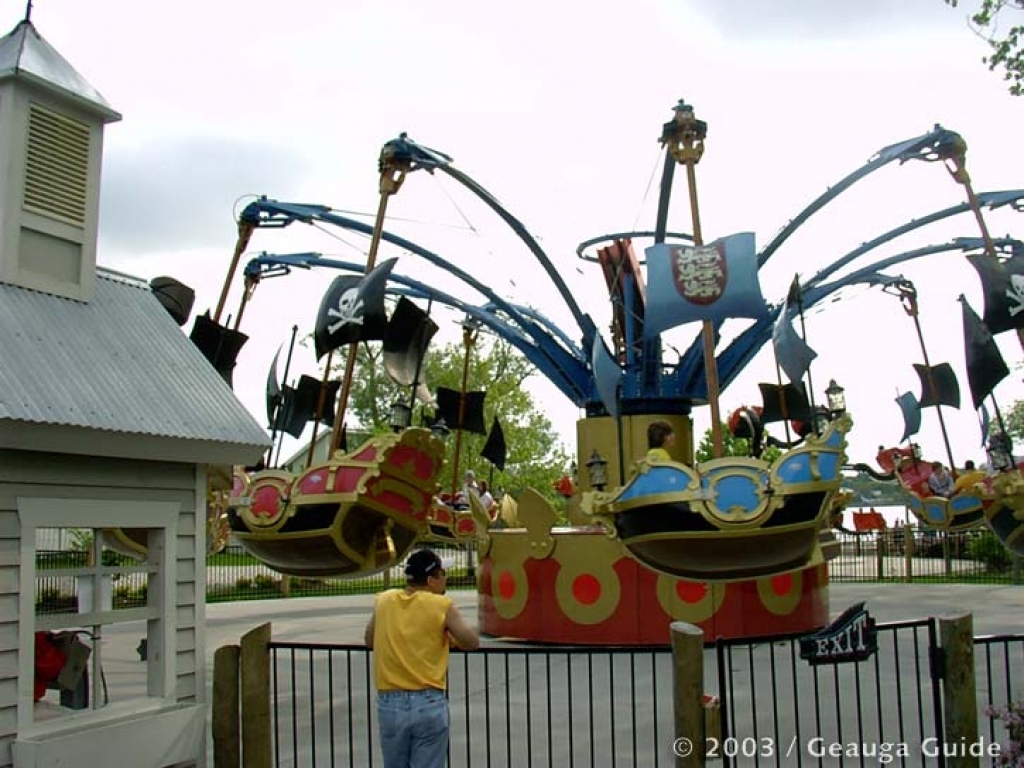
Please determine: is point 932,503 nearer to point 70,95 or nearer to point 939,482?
point 939,482

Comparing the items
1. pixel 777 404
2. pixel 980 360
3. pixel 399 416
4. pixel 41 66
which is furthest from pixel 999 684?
pixel 41 66

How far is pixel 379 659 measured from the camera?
18.1ft

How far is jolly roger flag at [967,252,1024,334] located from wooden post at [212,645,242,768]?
8.24 meters

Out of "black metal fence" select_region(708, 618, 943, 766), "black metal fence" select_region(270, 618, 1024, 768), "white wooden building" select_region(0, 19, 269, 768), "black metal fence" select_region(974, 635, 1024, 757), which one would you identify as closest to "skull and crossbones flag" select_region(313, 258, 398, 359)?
"black metal fence" select_region(270, 618, 1024, 768)

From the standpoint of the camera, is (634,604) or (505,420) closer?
(634,604)

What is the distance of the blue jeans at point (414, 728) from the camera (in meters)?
5.36

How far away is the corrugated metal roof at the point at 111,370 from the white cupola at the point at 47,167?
21 cm

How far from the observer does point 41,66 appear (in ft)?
21.8

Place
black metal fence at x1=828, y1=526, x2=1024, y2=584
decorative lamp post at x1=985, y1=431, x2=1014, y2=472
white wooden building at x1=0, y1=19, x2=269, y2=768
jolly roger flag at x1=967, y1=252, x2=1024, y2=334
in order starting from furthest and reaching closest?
black metal fence at x1=828, y1=526, x2=1024, y2=584
decorative lamp post at x1=985, y1=431, x2=1014, y2=472
jolly roger flag at x1=967, y1=252, x2=1024, y2=334
white wooden building at x1=0, y1=19, x2=269, y2=768

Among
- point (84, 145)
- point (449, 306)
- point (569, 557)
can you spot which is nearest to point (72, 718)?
point (84, 145)

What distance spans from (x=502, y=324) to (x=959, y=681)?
9.92 metres

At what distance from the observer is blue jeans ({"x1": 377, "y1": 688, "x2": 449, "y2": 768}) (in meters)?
5.36

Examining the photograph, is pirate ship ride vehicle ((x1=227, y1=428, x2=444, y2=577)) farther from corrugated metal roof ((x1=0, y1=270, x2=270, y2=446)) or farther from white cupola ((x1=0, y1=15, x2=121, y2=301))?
Answer: white cupola ((x1=0, y1=15, x2=121, y2=301))

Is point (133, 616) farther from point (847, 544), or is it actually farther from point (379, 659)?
point (847, 544)
